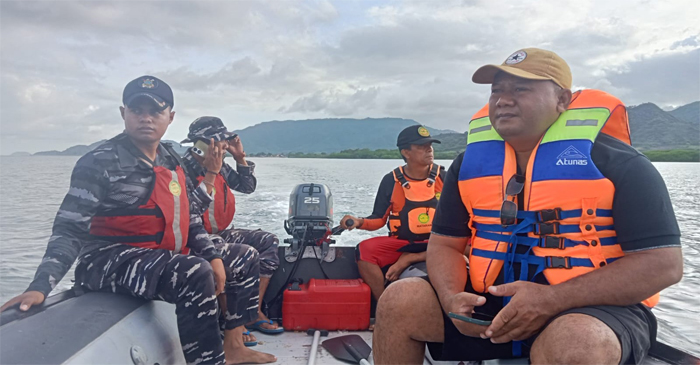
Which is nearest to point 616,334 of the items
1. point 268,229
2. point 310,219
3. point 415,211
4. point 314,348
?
point 314,348

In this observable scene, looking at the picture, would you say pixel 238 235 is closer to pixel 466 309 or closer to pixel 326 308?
pixel 326 308

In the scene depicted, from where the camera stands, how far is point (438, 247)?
179cm

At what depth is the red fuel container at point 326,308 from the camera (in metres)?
3.13

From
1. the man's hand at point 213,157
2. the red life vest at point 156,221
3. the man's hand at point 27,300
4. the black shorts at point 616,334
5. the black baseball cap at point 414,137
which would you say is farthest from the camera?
the black baseball cap at point 414,137

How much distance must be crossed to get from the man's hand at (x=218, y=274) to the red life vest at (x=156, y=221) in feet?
0.59

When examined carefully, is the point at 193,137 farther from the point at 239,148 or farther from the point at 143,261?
the point at 143,261

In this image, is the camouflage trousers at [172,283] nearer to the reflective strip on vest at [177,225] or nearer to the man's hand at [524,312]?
the reflective strip on vest at [177,225]

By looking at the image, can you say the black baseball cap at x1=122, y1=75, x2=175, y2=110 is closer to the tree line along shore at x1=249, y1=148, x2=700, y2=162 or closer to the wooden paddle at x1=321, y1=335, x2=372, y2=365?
the wooden paddle at x1=321, y1=335, x2=372, y2=365

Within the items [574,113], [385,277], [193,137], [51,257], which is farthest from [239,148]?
[574,113]

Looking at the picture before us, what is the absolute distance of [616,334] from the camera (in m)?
1.23

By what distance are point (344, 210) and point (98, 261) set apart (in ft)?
20.1

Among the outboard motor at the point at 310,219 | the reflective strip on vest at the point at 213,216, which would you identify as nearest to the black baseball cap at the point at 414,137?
the outboard motor at the point at 310,219

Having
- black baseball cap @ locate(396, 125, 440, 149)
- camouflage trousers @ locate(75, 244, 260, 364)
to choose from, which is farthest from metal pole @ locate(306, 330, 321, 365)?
black baseball cap @ locate(396, 125, 440, 149)

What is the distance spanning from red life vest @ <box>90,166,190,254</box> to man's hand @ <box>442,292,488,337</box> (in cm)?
137
